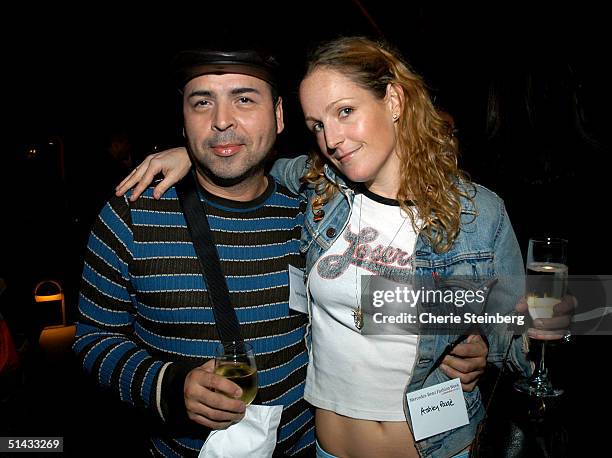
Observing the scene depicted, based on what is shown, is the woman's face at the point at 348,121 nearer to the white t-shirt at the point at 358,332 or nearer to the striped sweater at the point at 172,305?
the white t-shirt at the point at 358,332

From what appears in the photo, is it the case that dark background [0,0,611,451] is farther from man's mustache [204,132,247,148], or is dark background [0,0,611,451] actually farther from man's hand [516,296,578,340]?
man's mustache [204,132,247,148]

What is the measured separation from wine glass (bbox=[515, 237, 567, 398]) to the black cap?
1.22 m

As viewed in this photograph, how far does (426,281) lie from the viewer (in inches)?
69.2

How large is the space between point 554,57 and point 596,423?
243 centimetres

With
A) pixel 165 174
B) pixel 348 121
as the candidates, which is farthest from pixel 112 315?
pixel 348 121

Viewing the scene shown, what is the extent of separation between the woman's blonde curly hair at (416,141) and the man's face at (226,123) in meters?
Answer: 0.27

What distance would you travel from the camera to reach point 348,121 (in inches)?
66.9

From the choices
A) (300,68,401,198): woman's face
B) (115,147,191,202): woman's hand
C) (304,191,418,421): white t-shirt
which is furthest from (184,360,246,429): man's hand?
(300,68,401,198): woman's face

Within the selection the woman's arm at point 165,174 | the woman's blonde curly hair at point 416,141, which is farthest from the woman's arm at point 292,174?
the woman's blonde curly hair at point 416,141

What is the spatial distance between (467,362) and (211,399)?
962mm

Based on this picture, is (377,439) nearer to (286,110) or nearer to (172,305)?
(172,305)

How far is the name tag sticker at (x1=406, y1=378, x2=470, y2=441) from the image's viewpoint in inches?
64.1

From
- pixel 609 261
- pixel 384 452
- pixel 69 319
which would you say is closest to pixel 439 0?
pixel 609 261

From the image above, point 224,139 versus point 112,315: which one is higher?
point 224,139
